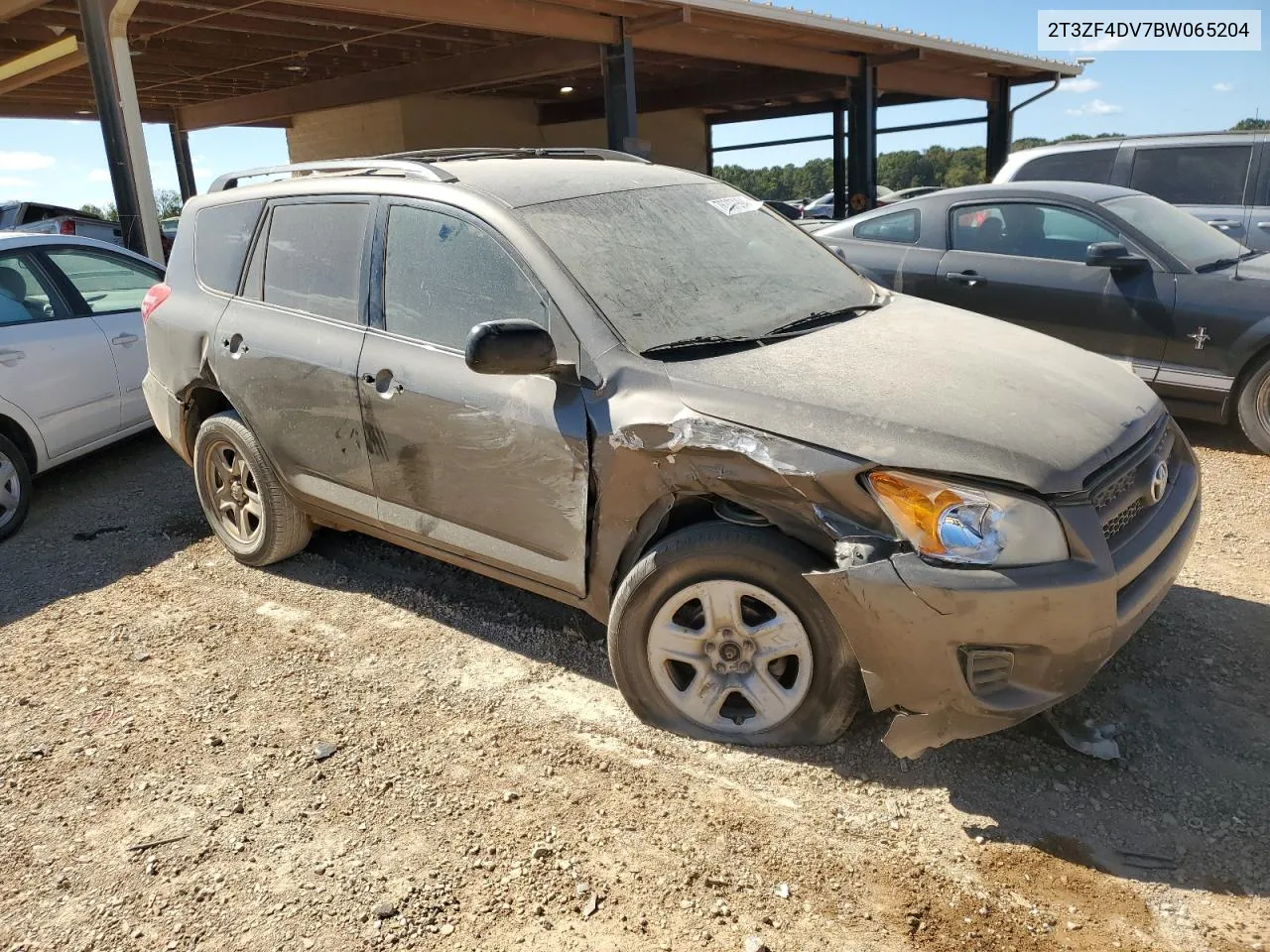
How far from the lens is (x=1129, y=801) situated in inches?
109

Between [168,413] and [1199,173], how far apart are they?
27.2 ft

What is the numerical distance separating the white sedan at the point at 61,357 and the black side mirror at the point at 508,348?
3799mm

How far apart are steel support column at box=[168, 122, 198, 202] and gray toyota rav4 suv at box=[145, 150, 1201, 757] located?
16989 mm

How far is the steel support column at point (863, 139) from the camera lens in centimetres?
1533

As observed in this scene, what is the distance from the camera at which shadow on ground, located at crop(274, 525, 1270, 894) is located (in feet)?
8.50

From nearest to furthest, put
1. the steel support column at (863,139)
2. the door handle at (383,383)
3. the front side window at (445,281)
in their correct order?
the front side window at (445,281), the door handle at (383,383), the steel support column at (863,139)

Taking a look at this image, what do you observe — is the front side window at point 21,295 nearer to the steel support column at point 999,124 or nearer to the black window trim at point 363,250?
the black window trim at point 363,250

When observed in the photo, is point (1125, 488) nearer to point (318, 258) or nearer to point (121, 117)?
point (318, 258)

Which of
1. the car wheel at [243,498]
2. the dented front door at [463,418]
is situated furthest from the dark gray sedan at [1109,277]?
the car wheel at [243,498]

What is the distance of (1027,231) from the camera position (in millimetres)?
6691

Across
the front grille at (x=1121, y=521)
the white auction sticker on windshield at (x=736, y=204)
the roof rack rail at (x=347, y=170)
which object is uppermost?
the roof rack rail at (x=347, y=170)

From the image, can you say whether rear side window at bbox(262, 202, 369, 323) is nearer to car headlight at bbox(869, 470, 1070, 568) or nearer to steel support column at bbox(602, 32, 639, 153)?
car headlight at bbox(869, 470, 1070, 568)

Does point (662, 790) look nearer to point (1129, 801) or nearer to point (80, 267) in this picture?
point (1129, 801)

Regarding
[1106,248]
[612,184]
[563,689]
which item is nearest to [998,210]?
[1106,248]
